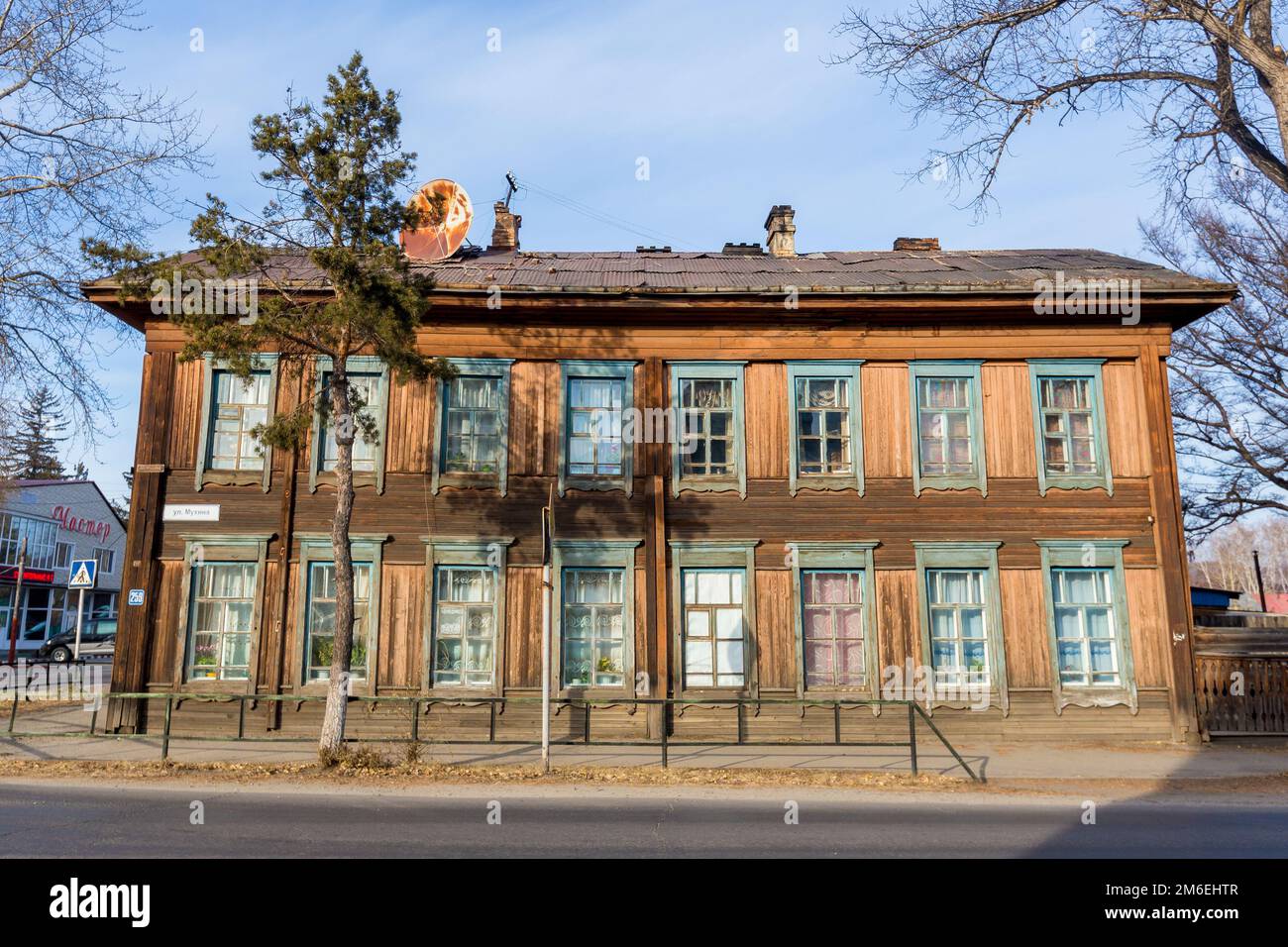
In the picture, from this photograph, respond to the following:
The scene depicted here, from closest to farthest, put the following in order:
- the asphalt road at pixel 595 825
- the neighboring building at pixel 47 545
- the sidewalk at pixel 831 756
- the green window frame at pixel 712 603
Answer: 1. the asphalt road at pixel 595 825
2. the sidewalk at pixel 831 756
3. the green window frame at pixel 712 603
4. the neighboring building at pixel 47 545

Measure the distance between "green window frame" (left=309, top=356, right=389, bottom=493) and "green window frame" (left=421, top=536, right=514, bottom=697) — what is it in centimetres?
163

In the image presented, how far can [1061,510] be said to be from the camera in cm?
1559

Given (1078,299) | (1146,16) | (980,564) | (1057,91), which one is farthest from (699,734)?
(1146,16)

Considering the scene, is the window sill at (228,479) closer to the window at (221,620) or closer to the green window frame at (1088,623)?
the window at (221,620)

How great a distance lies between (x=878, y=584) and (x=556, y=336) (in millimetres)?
7507

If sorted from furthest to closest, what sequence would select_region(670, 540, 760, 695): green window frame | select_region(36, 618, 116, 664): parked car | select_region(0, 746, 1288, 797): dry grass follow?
select_region(36, 618, 116, 664): parked car → select_region(670, 540, 760, 695): green window frame → select_region(0, 746, 1288, 797): dry grass

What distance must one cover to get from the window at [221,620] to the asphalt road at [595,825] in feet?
16.2

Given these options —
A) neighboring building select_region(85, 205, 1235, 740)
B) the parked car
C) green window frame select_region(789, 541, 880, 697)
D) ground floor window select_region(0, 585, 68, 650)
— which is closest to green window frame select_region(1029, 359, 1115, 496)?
neighboring building select_region(85, 205, 1235, 740)

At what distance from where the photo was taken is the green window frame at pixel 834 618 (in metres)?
15.1

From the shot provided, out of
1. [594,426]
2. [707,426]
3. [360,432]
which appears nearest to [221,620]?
[360,432]

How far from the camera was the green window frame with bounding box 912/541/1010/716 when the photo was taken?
15.1m

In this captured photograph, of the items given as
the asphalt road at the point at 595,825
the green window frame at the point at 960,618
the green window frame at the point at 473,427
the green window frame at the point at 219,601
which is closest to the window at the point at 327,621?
the green window frame at the point at 219,601

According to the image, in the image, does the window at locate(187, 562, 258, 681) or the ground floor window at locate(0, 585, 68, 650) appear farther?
the ground floor window at locate(0, 585, 68, 650)

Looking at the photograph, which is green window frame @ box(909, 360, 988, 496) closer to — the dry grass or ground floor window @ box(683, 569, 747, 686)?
ground floor window @ box(683, 569, 747, 686)
